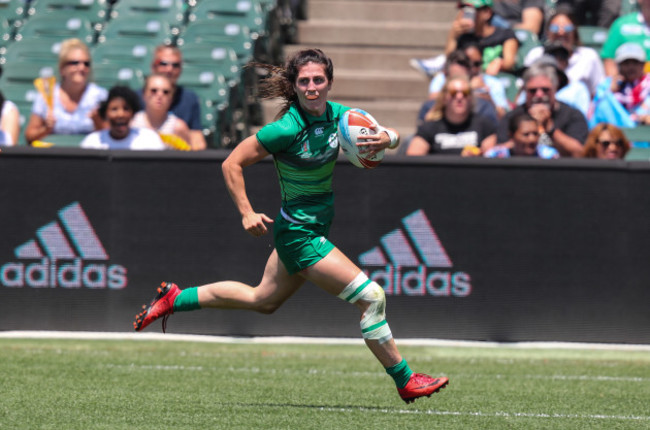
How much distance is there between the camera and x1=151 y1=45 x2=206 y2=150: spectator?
36.6 ft

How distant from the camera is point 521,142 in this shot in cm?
1042

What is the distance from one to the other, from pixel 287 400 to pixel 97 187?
11.9ft

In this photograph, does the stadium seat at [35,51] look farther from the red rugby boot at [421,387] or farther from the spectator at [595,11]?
the red rugby boot at [421,387]

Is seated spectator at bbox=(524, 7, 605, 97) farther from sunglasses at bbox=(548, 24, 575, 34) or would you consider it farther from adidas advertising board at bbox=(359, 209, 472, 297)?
adidas advertising board at bbox=(359, 209, 472, 297)

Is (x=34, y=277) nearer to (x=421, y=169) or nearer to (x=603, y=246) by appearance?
(x=421, y=169)

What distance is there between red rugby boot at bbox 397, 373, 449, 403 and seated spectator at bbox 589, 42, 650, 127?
19.5 feet

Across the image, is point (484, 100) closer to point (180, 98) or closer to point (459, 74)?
point (459, 74)

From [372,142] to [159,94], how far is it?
5.05m

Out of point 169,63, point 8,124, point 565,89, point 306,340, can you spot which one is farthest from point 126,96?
point 565,89

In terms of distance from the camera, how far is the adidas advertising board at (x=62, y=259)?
980cm

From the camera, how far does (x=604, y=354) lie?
9.62 metres

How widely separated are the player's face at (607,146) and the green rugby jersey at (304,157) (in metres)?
4.38

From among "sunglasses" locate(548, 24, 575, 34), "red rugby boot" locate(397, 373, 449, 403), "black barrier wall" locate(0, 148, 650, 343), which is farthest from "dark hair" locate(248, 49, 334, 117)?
"sunglasses" locate(548, 24, 575, 34)

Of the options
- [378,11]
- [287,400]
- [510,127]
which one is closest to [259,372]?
Answer: [287,400]
